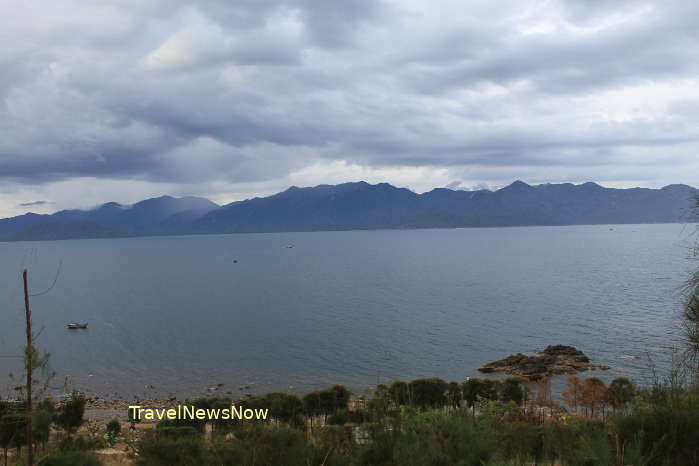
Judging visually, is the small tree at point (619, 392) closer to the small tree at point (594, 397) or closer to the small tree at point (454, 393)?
the small tree at point (594, 397)

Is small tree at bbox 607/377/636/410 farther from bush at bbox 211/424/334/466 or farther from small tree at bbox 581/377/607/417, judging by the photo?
bush at bbox 211/424/334/466

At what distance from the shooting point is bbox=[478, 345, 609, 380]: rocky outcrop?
4144 cm

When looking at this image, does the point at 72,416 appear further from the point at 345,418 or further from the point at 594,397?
the point at 594,397

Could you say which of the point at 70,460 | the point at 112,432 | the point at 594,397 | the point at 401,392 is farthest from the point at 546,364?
the point at 70,460

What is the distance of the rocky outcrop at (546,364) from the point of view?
4144cm

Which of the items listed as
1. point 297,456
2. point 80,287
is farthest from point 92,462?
point 80,287

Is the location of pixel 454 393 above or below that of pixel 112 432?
below

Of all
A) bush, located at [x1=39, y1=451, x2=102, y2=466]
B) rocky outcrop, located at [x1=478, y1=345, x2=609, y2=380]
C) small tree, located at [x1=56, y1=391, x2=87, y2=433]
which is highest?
bush, located at [x1=39, y1=451, x2=102, y2=466]

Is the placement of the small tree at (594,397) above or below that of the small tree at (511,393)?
above

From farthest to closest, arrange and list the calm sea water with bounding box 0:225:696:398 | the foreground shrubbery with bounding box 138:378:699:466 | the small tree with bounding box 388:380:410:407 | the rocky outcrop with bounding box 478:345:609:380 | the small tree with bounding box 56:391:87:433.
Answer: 1. the calm sea water with bounding box 0:225:696:398
2. the rocky outcrop with bounding box 478:345:609:380
3. the small tree with bounding box 56:391:87:433
4. the small tree with bounding box 388:380:410:407
5. the foreground shrubbery with bounding box 138:378:699:466

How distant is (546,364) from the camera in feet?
141

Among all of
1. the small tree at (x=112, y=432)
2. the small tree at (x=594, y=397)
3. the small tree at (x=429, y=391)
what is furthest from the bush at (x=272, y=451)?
the small tree at (x=429, y=391)

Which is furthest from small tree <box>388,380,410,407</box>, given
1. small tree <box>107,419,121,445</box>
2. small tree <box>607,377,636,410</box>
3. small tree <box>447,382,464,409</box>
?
small tree <box>107,419,121,445</box>

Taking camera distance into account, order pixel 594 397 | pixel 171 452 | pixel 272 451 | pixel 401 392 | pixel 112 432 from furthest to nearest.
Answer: pixel 401 392
pixel 112 432
pixel 594 397
pixel 171 452
pixel 272 451
